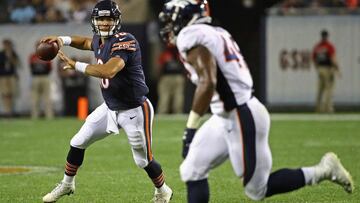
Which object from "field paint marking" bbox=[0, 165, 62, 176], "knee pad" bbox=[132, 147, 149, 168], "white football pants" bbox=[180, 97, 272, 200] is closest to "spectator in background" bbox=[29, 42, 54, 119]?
"field paint marking" bbox=[0, 165, 62, 176]

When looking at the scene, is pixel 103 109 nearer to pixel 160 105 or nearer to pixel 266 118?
pixel 266 118

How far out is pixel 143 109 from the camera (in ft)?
24.3

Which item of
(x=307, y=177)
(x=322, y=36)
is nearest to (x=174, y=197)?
(x=307, y=177)

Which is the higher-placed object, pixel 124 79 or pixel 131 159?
pixel 124 79

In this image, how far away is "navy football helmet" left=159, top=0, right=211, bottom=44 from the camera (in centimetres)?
586

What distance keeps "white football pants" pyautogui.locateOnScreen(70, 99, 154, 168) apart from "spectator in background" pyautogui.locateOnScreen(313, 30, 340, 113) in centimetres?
1235

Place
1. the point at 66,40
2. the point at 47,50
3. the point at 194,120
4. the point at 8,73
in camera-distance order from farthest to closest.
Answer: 1. the point at 8,73
2. the point at 66,40
3. the point at 47,50
4. the point at 194,120

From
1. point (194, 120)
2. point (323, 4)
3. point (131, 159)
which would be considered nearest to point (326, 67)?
point (323, 4)

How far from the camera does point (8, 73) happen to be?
20.0 metres

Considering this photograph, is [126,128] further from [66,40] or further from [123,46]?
[66,40]

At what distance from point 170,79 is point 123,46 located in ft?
41.1

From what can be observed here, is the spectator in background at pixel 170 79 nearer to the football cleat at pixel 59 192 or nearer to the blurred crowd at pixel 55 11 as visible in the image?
the blurred crowd at pixel 55 11

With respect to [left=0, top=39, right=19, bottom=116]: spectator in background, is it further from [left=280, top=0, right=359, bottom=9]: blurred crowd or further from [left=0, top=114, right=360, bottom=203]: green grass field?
[left=280, top=0, right=359, bottom=9]: blurred crowd

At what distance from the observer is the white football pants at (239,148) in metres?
5.84
